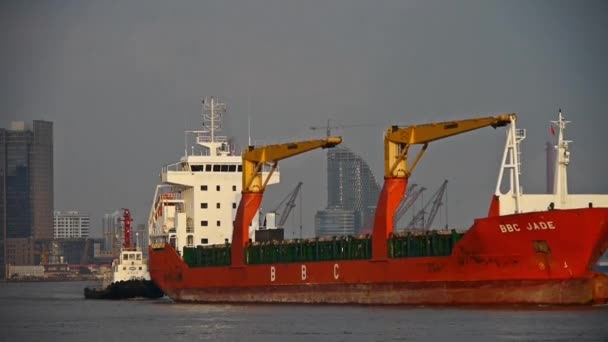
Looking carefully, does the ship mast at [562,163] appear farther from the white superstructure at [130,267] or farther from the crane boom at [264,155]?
the white superstructure at [130,267]

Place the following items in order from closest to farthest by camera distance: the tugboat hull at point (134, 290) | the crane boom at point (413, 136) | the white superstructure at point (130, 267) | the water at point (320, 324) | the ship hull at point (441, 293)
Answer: the water at point (320, 324) < the ship hull at point (441, 293) < the crane boom at point (413, 136) < the tugboat hull at point (134, 290) < the white superstructure at point (130, 267)

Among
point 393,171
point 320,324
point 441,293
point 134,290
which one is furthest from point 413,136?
point 134,290

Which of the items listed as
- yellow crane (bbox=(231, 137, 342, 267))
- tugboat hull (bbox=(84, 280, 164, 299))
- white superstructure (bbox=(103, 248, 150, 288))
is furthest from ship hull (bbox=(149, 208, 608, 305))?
white superstructure (bbox=(103, 248, 150, 288))

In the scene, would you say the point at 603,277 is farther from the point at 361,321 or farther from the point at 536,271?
the point at 361,321

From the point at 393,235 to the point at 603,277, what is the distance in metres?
7.92

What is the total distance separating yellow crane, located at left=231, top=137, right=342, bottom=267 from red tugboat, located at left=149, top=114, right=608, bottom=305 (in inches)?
1.5

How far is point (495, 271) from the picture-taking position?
43.3m

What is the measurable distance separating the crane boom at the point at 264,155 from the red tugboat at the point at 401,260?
4 centimetres

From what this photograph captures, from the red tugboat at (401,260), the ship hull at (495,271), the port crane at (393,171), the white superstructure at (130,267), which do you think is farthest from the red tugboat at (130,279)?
the port crane at (393,171)

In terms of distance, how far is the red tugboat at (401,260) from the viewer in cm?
4203

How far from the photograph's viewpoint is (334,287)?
4916cm

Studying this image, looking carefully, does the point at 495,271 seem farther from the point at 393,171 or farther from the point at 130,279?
the point at 130,279

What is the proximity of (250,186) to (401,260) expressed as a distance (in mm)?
10141

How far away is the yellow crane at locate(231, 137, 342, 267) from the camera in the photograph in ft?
175
